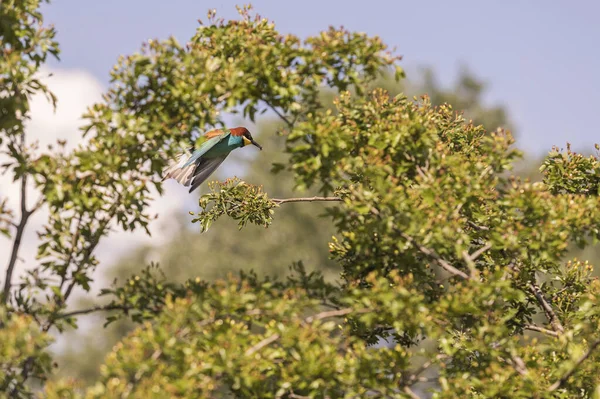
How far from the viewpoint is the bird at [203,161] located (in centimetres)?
1161

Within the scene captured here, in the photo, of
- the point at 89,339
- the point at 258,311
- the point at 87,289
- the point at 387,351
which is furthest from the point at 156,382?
the point at 89,339

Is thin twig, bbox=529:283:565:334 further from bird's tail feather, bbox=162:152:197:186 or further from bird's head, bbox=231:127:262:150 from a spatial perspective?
bird's head, bbox=231:127:262:150

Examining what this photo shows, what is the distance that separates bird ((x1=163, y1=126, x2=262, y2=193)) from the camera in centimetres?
1161

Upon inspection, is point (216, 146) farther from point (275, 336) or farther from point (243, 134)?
point (275, 336)

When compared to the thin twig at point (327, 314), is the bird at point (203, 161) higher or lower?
higher

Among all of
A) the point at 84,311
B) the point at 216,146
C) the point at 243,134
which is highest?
the point at 243,134

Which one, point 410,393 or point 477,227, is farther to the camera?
point 477,227

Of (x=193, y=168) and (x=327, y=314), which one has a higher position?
(x=193, y=168)

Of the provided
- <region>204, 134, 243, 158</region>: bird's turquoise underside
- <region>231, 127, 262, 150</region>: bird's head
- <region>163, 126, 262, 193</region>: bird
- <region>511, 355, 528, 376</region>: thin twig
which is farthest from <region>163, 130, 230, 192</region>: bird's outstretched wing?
<region>511, 355, 528, 376</region>: thin twig

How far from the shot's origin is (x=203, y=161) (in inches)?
484

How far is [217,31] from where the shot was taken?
23.5ft

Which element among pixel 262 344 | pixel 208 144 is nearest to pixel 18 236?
pixel 262 344

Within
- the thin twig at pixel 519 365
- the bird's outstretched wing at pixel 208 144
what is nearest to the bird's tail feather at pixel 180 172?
the bird's outstretched wing at pixel 208 144

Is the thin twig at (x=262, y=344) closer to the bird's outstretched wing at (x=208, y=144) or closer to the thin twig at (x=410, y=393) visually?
the thin twig at (x=410, y=393)
